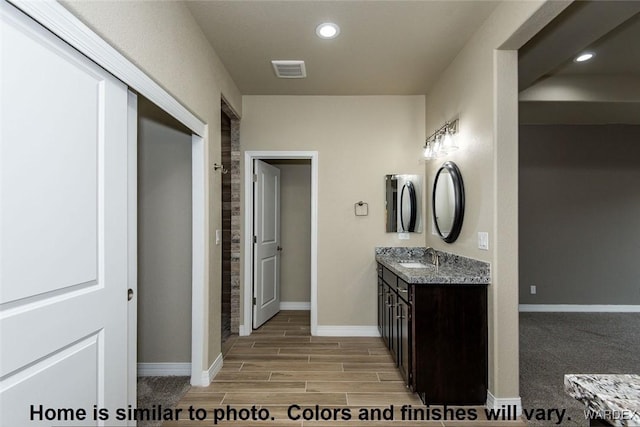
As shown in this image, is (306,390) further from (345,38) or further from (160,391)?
(345,38)

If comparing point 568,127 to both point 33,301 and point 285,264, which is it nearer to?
point 285,264

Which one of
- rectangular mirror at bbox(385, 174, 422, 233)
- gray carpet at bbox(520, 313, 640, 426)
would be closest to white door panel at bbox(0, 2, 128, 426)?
gray carpet at bbox(520, 313, 640, 426)

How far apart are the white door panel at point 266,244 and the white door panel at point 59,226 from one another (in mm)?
2407

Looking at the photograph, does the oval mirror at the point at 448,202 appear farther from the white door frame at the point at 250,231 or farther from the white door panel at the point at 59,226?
the white door panel at the point at 59,226

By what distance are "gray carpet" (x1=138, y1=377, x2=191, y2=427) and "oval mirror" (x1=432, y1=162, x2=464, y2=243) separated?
2.50 m

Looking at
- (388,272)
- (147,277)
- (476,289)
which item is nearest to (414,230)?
(388,272)

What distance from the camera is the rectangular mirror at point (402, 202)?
3871 millimetres

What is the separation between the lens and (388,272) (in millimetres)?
3250

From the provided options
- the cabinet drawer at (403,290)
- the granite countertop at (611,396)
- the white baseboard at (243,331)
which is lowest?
the white baseboard at (243,331)

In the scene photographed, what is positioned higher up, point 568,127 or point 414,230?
point 568,127

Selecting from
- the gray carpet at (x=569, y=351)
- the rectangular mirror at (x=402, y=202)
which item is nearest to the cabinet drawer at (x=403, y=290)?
the gray carpet at (x=569, y=351)

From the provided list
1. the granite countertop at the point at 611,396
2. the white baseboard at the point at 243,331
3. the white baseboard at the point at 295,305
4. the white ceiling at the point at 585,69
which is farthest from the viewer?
the white baseboard at the point at 295,305

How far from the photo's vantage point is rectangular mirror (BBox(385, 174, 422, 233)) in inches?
152

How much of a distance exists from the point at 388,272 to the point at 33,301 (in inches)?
104
